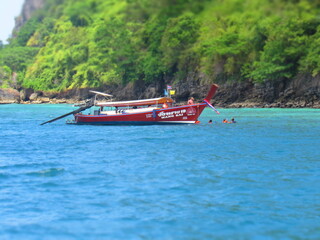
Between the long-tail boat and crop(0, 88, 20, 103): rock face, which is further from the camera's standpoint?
crop(0, 88, 20, 103): rock face

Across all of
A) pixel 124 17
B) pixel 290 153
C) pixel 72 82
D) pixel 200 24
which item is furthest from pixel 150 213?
pixel 72 82

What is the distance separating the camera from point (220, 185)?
14.4 m

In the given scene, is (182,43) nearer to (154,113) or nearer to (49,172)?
(154,113)

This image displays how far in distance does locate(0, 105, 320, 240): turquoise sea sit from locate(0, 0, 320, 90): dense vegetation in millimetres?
44140

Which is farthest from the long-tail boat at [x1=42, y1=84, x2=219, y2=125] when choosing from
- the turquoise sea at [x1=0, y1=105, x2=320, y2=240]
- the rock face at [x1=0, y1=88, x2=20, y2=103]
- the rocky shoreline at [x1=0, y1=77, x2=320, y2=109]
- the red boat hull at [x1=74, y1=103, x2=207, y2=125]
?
the rock face at [x1=0, y1=88, x2=20, y2=103]

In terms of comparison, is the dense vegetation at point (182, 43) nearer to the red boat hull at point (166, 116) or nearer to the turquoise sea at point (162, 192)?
the red boat hull at point (166, 116)

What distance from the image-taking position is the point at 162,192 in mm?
13586

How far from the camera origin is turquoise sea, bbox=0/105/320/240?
410 inches

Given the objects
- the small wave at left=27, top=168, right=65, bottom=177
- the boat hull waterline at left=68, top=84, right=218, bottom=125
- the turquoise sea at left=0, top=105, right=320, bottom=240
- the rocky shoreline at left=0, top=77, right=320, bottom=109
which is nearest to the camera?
the turquoise sea at left=0, top=105, right=320, bottom=240

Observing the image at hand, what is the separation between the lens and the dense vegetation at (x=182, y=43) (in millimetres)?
66125

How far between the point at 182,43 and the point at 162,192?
71.1 m

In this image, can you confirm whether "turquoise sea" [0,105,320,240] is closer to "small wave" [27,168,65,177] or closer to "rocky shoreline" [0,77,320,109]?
"small wave" [27,168,65,177]

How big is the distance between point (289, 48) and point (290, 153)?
47.2 meters

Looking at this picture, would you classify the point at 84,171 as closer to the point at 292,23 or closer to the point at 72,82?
the point at 292,23
